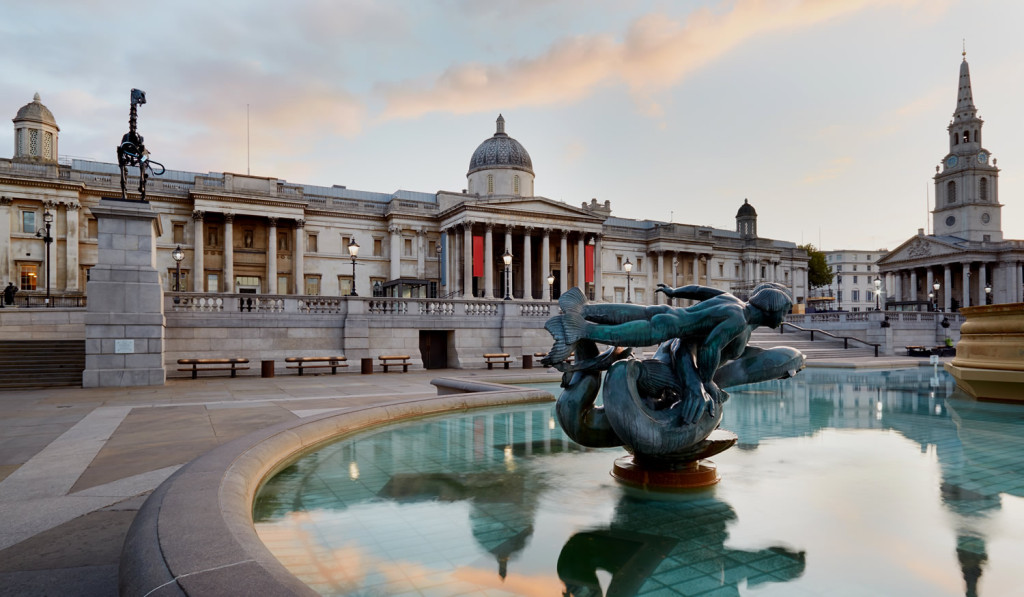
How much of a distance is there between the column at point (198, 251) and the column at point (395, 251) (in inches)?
708

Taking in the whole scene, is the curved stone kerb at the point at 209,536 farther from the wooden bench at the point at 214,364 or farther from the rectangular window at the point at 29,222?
the rectangular window at the point at 29,222

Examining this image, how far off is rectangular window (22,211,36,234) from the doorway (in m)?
42.1

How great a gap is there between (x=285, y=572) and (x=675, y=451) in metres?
4.14

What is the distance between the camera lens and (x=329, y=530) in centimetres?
505

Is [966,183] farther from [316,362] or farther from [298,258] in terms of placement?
[316,362]

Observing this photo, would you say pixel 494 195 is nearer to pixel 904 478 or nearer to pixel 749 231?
pixel 749 231

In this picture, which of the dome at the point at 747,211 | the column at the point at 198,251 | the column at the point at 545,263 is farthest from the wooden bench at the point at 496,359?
the dome at the point at 747,211

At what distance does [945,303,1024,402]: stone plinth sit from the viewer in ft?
38.7

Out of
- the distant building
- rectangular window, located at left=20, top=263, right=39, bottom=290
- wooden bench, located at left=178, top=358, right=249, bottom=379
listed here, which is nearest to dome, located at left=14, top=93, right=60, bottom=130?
rectangular window, located at left=20, top=263, right=39, bottom=290

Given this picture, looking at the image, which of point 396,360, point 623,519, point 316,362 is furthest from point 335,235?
point 623,519

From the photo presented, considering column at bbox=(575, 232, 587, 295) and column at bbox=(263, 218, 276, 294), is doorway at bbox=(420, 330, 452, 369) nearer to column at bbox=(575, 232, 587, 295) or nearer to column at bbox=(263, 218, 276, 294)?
column at bbox=(263, 218, 276, 294)

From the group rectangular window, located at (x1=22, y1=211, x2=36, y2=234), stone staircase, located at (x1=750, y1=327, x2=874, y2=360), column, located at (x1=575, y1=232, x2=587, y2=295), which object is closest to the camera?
stone staircase, located at (x1=750, y1=327, x2=874, y2=360)

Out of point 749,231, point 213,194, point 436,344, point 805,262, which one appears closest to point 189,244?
point 213,194

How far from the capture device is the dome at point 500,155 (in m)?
69.1
